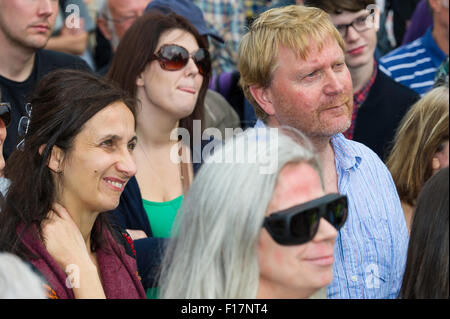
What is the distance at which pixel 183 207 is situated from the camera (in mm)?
2369

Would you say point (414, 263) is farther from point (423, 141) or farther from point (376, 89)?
point (376, 89)

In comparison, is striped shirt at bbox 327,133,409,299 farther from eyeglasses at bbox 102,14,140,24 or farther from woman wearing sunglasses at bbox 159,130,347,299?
eyeglasses at bbox 102,14,140,24

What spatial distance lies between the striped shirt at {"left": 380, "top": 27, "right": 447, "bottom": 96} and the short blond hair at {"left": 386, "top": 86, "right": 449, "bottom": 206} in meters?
1.26

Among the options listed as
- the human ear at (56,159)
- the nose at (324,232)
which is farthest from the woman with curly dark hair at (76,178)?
the nose at (324,232)

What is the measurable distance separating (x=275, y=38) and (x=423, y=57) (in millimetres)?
2361

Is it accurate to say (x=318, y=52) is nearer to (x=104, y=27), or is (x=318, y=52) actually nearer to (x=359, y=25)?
(x=359, y=25)

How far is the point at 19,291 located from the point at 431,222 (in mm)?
1252

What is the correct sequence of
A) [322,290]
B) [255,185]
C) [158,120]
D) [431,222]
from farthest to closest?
[158,120], [322,290], [431,222], [255,185]

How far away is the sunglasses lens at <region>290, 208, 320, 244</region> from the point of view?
7.34 feet

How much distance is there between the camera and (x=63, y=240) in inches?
117

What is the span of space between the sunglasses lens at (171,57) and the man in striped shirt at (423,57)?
170 centimetres

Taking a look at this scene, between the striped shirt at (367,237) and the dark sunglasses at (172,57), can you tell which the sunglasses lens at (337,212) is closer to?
the striped shirt at (367,237)

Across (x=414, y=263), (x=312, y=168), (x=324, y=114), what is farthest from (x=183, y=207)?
(x=324, y=114)

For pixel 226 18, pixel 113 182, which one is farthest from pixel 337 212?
pixel 226 18
